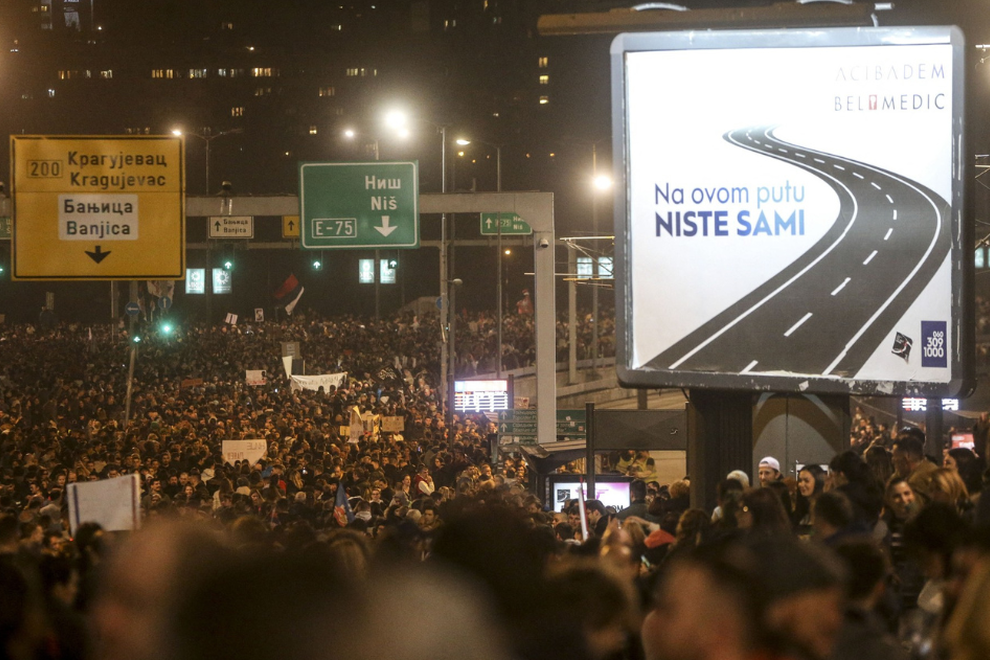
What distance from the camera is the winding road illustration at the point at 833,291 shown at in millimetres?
Result: 8664

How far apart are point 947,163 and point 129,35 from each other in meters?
114

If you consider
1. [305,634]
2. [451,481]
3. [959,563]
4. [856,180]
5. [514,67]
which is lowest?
[451,481]

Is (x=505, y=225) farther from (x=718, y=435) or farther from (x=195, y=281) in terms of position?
(x=195, y=281)

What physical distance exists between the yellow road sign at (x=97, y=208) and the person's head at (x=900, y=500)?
10.7m

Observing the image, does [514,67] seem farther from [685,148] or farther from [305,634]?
[305,634]

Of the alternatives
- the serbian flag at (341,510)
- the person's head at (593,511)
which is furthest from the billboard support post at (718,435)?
the serbian flag at (341,510)

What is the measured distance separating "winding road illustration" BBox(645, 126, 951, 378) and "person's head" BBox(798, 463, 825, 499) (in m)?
0.76

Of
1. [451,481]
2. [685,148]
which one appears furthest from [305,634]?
[451,481]

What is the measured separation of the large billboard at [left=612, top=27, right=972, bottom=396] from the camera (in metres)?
8.59

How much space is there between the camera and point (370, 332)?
55375mm

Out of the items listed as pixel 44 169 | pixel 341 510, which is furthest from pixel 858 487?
pixel 44 169

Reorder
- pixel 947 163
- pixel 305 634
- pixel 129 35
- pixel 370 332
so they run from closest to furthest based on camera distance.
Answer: pixel 305 634 < pixel 947 163 < pixel 370 332 < pixel 129 35

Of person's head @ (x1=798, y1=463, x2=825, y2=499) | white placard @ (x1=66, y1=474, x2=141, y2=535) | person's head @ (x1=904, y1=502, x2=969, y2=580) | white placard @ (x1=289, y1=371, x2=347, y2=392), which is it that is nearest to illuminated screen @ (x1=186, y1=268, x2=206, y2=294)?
white placard @ (x1=289, y1=371, x2=347, y2=392)

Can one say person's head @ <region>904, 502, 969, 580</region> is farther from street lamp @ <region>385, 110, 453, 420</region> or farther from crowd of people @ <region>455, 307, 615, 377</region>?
crowd of people @ <region>455, 307, 615, 377</region>
